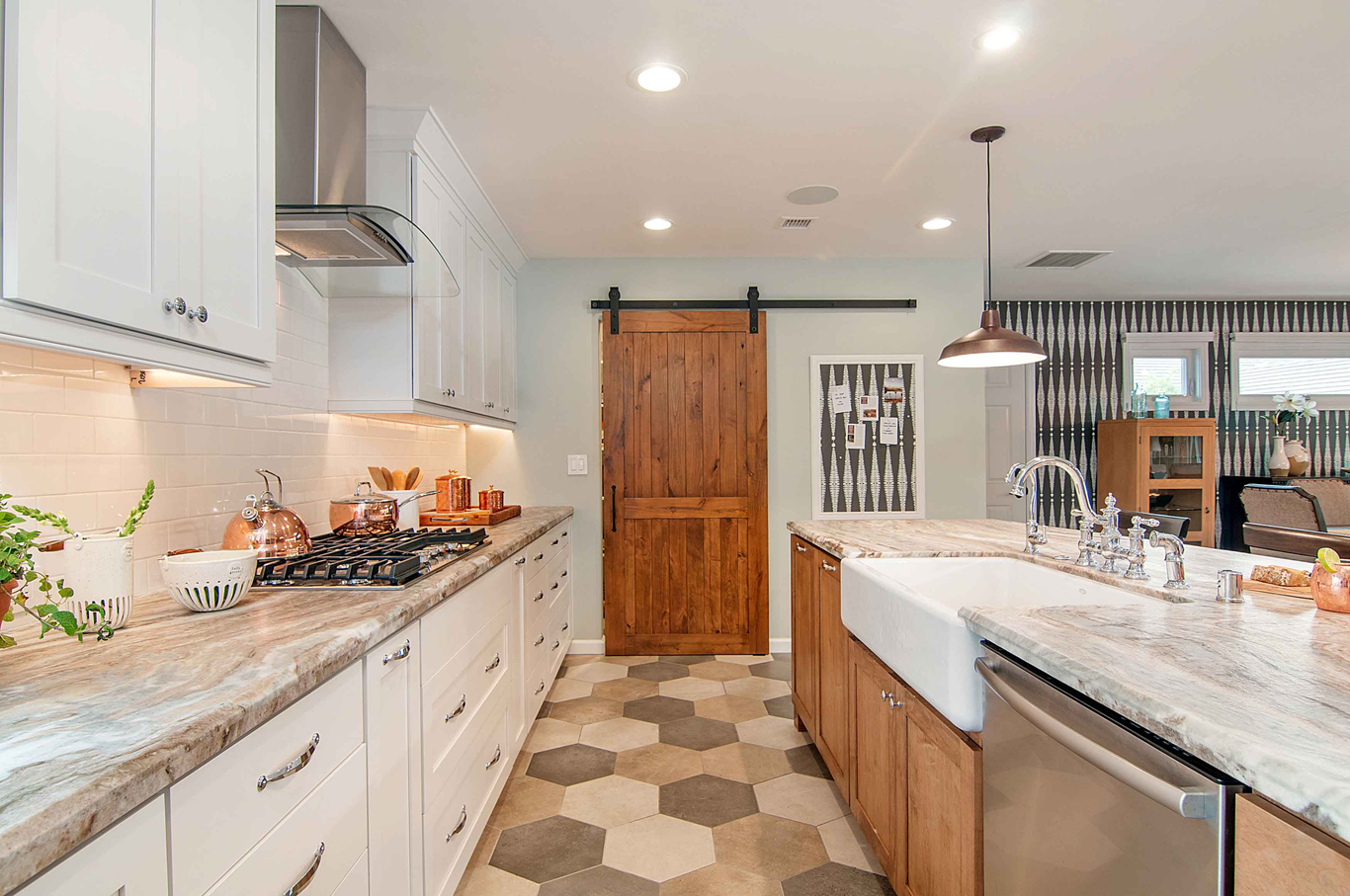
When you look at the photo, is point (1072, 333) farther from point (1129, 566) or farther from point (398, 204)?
point (398, 204)

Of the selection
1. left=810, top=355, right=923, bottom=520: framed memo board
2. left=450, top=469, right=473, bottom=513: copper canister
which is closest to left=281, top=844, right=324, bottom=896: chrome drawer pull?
left=450, top=469, right=473, bottom=513: copper canister

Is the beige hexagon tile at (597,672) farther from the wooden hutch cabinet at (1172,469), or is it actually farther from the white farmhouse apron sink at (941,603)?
the wooden hutch cabinet at (1172,469)

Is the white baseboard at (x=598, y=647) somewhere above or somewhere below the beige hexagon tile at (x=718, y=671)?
above

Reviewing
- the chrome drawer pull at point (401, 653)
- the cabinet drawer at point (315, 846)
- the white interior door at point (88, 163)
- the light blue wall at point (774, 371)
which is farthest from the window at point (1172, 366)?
the white interior door at point (88, 163)

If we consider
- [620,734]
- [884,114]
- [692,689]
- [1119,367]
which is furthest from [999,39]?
[1119,367]

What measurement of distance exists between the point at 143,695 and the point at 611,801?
179cm

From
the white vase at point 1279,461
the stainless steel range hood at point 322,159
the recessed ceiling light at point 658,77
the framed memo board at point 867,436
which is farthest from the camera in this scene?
the white vase at point 1279,461

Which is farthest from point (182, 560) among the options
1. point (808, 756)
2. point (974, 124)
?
point (974, 124)

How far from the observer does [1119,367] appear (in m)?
5.61

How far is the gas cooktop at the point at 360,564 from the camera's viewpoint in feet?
5.11

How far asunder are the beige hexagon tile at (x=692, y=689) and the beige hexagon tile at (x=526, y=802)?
3.35 feet

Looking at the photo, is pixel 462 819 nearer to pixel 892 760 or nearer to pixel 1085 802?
pixel 892 760

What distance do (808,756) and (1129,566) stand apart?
5.12ft

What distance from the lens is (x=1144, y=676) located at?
0.87 metres
